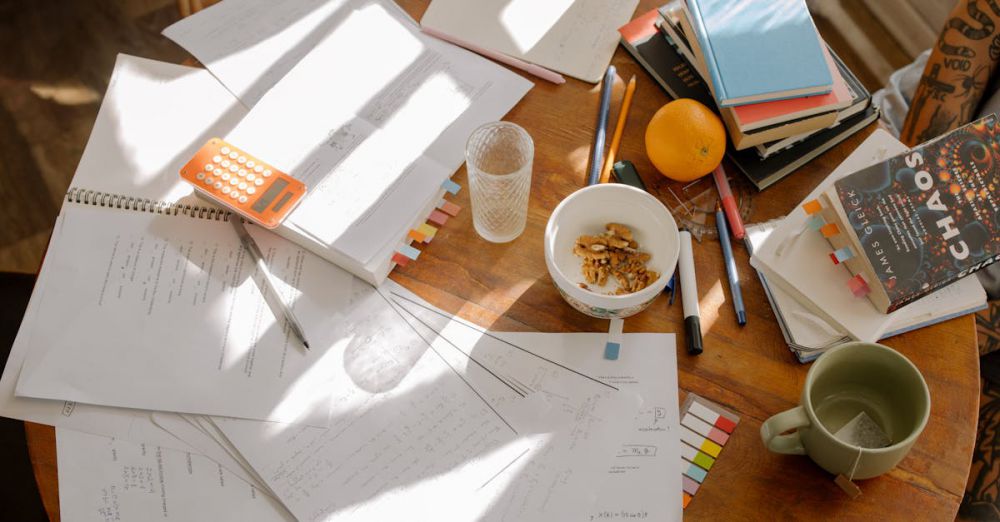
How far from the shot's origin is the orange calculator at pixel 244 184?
38.7 inches

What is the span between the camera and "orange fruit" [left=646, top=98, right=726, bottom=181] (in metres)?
0.98

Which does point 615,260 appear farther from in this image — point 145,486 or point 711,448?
point 145,486

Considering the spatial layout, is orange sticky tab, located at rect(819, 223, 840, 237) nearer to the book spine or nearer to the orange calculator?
the book spine

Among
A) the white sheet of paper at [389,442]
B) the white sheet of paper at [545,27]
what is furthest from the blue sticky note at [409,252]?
the white sheet of paper at [545,27]

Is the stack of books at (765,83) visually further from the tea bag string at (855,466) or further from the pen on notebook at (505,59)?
the tea bag string at (855,466)

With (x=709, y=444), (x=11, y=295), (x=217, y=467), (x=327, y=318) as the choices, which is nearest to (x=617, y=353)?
(x=709, y=444)

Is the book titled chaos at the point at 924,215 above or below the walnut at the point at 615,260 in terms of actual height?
above

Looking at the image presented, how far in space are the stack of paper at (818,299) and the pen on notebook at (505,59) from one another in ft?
1.14

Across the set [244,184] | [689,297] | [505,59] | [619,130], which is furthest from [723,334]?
[244,184]

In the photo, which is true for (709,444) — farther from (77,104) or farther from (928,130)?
(77,104)

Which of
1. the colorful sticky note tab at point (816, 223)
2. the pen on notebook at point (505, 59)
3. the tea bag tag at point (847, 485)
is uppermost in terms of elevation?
the pen on notebook at point (505, 59)

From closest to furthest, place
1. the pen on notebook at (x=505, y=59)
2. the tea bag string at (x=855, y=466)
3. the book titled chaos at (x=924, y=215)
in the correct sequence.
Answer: the tea bag string at (x=855, y=466), the book titled chaos at (x=924, y=215), the pen on notebook at (x=505, y=59)

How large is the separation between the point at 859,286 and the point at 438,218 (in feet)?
1.63

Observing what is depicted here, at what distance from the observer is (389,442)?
89 cm
